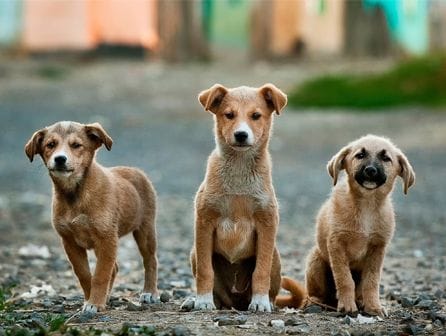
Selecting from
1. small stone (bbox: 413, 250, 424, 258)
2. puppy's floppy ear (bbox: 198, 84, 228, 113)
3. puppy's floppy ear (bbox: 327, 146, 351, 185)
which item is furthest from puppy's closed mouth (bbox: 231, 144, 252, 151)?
small stone (bbox: 413, 250, 424, 258)

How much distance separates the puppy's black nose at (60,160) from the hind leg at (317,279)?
1.93 metres

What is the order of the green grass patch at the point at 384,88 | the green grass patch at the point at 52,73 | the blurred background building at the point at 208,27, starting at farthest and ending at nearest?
the blurred background building at the point at 208,27 < the green grass patch at the point at 52,73 < the green grass patch at the point at 384,88

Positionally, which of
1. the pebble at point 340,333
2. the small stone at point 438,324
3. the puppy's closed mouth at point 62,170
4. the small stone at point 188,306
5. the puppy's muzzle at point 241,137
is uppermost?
the puppy's muzzle at point 241,137

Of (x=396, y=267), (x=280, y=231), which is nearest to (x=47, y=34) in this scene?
(x=280, y=231)

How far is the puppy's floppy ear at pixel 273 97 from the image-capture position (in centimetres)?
736

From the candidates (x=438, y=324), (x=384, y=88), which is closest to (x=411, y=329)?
(x=438, y=324)

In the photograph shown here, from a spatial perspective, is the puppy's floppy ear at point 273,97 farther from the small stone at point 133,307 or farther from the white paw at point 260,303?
the small stone at point 133,307

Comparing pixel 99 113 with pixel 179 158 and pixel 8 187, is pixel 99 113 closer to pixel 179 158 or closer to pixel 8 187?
pixel 179 158

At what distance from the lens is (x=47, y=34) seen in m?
31.6

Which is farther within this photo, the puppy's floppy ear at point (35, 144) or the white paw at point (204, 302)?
the puppy's floppy ear at point (35, 144)

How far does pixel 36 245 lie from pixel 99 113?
13.9 metres

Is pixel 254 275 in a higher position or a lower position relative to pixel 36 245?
higher

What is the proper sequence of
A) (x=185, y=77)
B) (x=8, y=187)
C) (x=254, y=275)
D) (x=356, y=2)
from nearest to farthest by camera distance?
(x=254, y=275) < (x=8, y=187) < (x=185, y=77) < (x=356, y=2)

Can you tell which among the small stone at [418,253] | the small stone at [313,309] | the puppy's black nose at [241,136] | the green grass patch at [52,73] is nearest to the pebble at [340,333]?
the small stone at [313,309]
